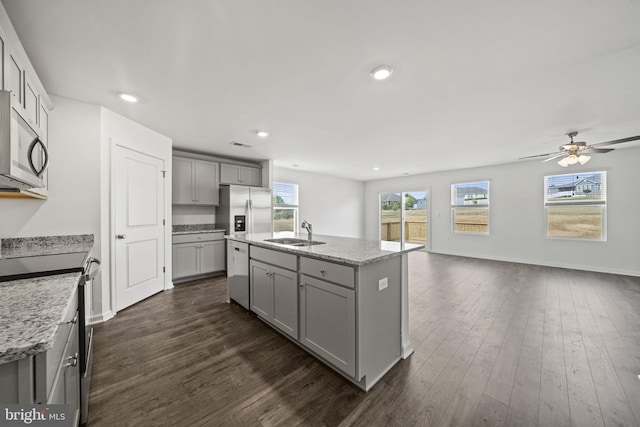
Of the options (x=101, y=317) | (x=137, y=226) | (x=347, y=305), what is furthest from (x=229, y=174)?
(x=347, y=305)

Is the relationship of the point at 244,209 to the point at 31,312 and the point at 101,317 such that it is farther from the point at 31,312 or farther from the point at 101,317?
the point at 31,312

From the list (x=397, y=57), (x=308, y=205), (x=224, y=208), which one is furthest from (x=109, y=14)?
(x=308, y=205)

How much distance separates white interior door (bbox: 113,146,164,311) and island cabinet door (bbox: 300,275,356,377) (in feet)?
8.10

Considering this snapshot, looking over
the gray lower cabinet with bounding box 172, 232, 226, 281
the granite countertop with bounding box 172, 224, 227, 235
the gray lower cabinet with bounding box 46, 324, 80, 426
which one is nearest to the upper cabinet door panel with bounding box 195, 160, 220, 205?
the granite countertop with bounding box 172, 224, 227, 235

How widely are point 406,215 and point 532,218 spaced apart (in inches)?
120

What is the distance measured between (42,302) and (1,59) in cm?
142

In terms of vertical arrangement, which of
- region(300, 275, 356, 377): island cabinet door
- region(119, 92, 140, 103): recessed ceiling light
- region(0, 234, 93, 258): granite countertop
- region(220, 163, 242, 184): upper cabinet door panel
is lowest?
region(300, 275, 356, 377): island cabinet door

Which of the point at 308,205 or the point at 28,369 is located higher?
the point at 308,205

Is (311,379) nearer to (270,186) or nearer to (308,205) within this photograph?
(270,186)

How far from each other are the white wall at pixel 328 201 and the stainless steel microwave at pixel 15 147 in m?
4.84

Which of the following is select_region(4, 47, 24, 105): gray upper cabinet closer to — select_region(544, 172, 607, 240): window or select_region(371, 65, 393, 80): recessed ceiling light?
select_region(371, 65, 393, 80): recessed ceiling light

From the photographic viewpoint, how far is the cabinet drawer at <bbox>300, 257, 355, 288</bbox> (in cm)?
170

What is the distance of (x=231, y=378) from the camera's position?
70.8 inches

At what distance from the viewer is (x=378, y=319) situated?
1.82 meters
